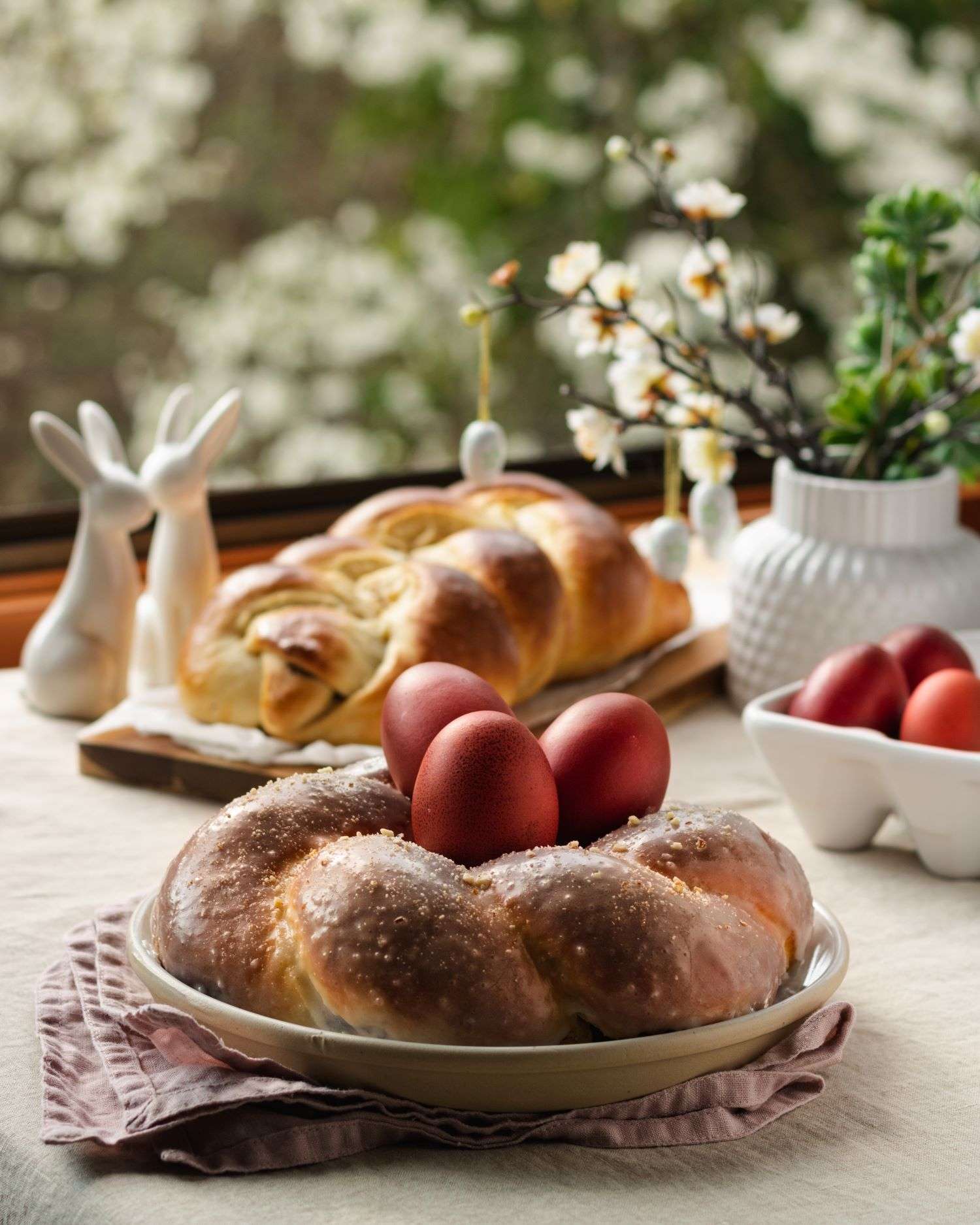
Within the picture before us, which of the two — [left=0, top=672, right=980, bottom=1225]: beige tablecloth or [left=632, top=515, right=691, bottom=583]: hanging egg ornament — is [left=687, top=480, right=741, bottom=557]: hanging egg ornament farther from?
[left=0, top=672, right=980, bottom=1225]: beige tablecloth

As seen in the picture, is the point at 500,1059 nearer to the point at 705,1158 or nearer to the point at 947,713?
the point at 705,1158

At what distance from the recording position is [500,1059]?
0.59 m

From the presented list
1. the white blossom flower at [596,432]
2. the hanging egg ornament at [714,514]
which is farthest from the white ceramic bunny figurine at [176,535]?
the hanging egg ornament at [714,514]

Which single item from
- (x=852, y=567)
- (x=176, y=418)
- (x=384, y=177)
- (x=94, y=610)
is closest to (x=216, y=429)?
(x=176, y=418)

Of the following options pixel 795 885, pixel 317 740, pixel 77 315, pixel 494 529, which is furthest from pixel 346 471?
pixel 795 885

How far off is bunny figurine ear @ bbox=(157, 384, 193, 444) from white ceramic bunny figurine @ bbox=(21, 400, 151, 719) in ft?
0.12

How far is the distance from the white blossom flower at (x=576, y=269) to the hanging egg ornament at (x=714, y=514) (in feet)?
0.67

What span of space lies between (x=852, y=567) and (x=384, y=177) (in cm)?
213

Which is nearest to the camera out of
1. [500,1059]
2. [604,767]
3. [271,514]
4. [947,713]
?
[500,1059]

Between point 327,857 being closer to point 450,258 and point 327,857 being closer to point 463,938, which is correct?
point 463,938

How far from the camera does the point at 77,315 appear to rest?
2896mm

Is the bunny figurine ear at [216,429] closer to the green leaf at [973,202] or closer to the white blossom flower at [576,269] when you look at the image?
the white blossom flower at [576,269]

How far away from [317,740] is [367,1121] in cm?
50

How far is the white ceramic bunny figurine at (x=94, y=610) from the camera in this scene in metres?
1.24
